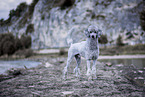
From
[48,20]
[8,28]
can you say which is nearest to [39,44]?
[48,20]

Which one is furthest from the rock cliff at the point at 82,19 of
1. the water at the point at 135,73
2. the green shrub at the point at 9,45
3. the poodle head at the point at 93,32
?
the poodle head at the point at 93,32

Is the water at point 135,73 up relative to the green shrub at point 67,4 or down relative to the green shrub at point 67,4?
down

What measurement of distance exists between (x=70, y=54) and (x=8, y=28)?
325ft

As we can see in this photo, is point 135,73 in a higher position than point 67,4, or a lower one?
lower

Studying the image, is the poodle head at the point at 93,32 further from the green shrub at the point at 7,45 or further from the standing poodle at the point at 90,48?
the green shrub at the point at 7,45

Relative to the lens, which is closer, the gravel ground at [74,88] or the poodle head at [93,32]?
the gravel ground at [74,88]

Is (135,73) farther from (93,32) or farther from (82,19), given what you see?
(82,19)

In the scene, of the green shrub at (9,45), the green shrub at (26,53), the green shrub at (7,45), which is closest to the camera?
the green shrub at (26,53)

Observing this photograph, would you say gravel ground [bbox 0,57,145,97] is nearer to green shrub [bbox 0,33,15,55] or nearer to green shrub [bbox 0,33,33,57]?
green shrub [bbox 0,33,33,57]

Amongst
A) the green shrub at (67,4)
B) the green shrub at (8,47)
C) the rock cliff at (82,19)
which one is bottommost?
the green shrub at (8,47)

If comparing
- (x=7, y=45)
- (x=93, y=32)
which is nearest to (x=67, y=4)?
(x=7, y=45)

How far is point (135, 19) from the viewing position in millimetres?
43812

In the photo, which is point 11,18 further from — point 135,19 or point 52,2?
point 135,19

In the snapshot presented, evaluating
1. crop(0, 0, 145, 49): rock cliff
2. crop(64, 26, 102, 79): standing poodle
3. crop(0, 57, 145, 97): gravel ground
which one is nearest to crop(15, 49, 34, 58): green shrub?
crop(0, 0, 145, 49): rock cliff
